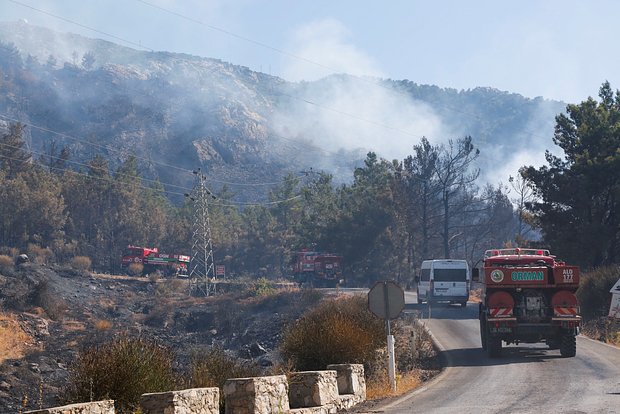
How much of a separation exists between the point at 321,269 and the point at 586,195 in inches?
1522

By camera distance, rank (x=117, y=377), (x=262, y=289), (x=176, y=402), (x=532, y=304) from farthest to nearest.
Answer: (x=262, y=289) → (x=532, y=304) → (x=117, y=377) → (x=176, y=402)

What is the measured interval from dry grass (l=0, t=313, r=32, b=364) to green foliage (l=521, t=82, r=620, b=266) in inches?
1230

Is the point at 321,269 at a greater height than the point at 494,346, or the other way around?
the point at 321,269

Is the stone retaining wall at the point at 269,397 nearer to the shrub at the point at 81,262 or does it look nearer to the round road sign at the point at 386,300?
the round road sign at the point at 386,300

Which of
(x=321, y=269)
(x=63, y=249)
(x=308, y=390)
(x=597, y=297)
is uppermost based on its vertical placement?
(x=63, y=249)

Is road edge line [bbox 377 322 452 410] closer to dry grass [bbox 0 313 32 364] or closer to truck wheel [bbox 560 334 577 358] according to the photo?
Result: truck wheel [bbox 560 334 577 358]

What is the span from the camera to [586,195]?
49.1 meters

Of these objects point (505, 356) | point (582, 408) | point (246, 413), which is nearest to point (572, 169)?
point (505, 356)

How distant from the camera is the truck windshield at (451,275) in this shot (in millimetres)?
52062

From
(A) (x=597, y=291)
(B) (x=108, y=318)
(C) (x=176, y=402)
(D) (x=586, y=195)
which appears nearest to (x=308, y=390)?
(C) (x=176, y=402)

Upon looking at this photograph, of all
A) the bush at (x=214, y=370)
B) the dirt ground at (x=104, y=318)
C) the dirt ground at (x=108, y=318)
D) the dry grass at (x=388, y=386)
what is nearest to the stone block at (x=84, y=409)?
the bush at (x=214, y=370)

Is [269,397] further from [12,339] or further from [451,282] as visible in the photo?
[12,339]

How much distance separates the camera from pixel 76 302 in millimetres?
69562

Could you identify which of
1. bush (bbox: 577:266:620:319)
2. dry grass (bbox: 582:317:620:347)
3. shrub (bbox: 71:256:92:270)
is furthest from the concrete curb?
shrub (bbox: 71:256:92:270)
